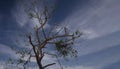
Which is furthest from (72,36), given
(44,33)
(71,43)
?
(44,33)

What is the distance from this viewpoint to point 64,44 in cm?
3769

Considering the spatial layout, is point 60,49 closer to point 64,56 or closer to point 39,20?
point 64,56

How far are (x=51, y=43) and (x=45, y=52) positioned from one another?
7.23 ft

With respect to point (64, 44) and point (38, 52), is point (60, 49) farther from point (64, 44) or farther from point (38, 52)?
point (38, 52)

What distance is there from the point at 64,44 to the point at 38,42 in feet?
12.8

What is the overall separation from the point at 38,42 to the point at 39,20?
291 centimetres

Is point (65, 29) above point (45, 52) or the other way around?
above

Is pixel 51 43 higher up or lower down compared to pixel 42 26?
lower down

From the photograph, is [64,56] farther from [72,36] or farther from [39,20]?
[39,20]

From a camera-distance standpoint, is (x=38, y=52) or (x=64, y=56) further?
(x=64, y=56)

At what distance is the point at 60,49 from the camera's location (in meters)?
37.9

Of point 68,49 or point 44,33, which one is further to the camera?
point 68,49

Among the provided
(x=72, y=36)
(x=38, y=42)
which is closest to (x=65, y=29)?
(x=72, y=36)

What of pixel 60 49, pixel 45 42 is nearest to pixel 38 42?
pixel 45 42
